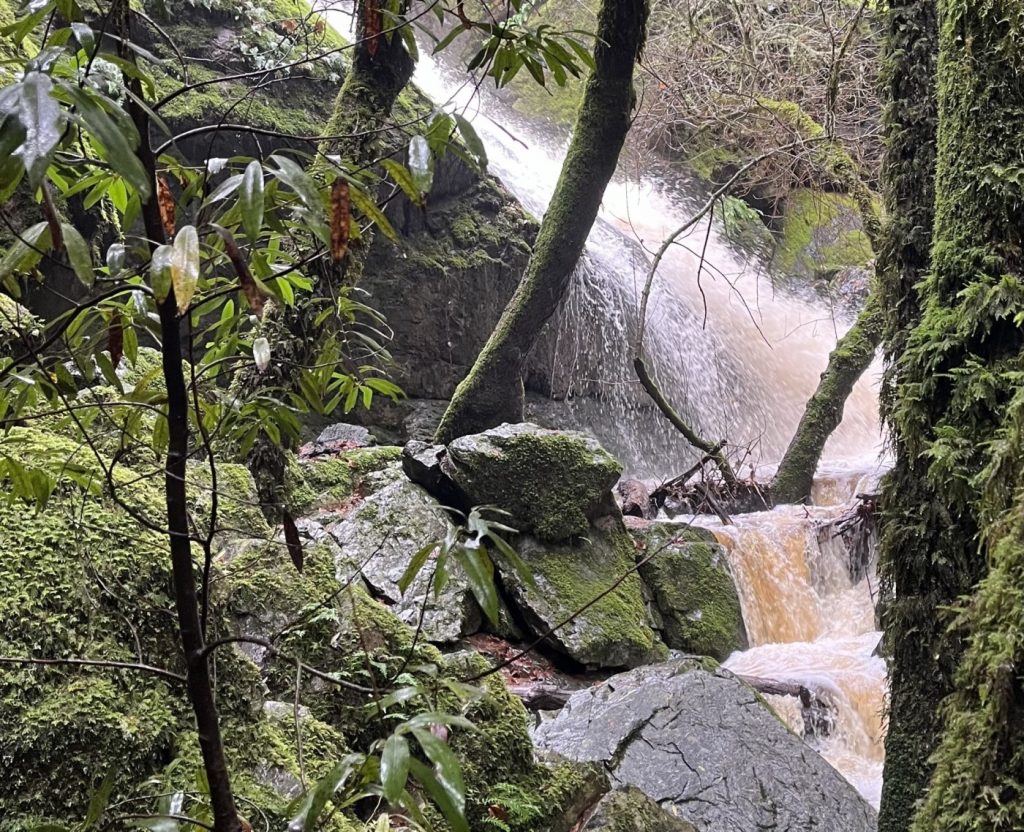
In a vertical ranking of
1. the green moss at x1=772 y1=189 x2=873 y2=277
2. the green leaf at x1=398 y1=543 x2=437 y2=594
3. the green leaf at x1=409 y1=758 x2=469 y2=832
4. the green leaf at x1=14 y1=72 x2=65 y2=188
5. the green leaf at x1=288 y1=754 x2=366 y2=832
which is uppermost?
the green moss at x1=772 y1=189 x2=873 y2=277

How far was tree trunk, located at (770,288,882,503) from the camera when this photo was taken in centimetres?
847

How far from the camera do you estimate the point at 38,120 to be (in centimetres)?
75

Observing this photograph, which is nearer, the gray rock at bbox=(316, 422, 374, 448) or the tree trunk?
the gray rock at bbox=(316, 422, 374, 448)

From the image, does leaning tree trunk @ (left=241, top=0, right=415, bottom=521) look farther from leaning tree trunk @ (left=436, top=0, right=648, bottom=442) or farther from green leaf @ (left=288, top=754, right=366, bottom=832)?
green leaf @ (left=288, top=754, right=366, bottom=832)

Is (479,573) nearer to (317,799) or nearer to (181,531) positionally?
(317,799)

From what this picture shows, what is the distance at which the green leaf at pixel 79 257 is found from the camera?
35.0 inches

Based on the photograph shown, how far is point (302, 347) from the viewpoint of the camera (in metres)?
4.62

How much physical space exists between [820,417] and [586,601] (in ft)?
13.4

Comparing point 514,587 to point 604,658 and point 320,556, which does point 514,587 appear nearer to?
point 604,658

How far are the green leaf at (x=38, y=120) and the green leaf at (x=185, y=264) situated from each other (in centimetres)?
16

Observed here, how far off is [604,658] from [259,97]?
7.22m

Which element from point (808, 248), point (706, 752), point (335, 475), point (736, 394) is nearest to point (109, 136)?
point (706, 752)

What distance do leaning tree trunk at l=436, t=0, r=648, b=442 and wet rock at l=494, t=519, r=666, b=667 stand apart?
1.46 metres

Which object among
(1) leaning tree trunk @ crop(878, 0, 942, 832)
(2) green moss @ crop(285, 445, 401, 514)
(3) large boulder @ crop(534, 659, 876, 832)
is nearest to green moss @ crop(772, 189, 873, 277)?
(2) green moss @ crop(285, 445, 401, 514)
